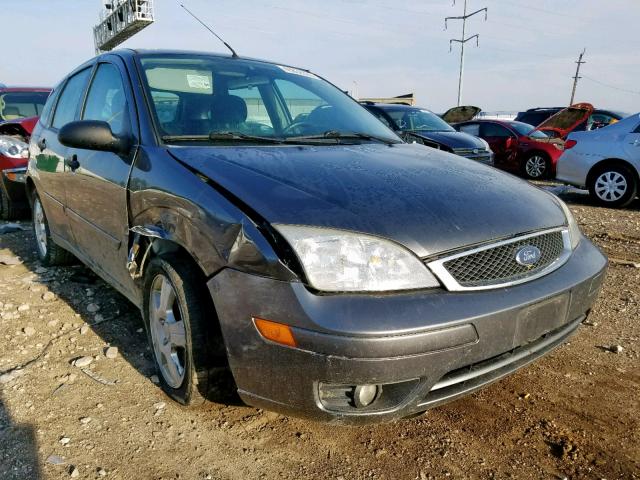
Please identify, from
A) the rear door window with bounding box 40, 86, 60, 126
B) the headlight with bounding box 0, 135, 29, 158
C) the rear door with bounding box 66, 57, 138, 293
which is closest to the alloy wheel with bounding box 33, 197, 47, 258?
the rear door window with bounding box 40, 86, 60, 126

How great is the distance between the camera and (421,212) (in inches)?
73.5

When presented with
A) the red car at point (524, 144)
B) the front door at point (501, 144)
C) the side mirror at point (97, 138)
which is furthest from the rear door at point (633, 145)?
the side mirror at point (97, 138)

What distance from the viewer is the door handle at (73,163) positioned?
9.91ft

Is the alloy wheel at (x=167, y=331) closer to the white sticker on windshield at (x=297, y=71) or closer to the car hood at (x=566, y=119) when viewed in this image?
the white sticker on windshield at (x=297, y=71)

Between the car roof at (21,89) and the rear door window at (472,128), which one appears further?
the rear door window at (472,128)

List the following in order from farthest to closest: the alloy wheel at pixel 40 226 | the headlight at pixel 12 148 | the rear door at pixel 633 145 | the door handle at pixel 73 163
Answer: the rear door at pixel 633 145 → the headlight at pixel 12 148 → the alloy wheel at pixel 40 226 → the door handle at pixel 73 163

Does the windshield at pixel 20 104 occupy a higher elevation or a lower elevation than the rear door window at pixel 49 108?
lower

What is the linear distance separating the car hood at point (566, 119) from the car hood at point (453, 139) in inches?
169

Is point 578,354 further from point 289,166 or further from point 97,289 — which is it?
point 97,289

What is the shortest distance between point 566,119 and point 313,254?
12.4m

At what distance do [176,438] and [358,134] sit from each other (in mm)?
1798

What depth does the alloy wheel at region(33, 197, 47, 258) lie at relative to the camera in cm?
420

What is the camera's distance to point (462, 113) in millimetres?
15492

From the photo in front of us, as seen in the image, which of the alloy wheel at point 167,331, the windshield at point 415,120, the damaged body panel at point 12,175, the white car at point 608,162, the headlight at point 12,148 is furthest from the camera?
the windshield at point 415,120
